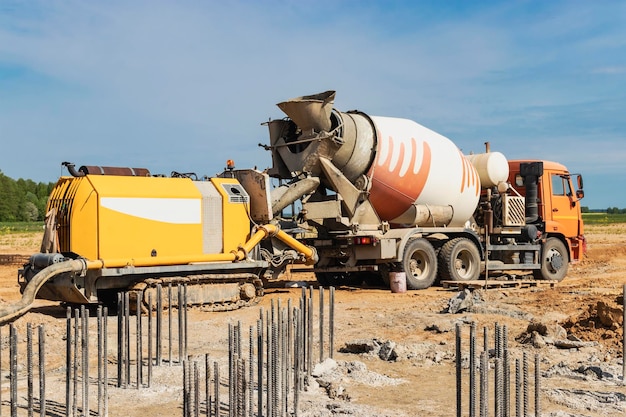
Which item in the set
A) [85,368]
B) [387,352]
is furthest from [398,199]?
[85,368]

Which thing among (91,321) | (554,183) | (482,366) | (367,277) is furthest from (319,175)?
(482,366)

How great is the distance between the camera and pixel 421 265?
55.9 feet

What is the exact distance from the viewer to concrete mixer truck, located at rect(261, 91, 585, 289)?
15406mm

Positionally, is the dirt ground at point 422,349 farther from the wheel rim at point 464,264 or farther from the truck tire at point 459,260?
the wheel rim at point 464,264

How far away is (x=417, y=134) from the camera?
16594mm

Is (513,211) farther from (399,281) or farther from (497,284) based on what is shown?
(399,281)

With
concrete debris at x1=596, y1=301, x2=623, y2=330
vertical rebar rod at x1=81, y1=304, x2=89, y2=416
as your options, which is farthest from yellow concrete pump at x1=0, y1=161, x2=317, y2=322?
concrete debris at x1=596, y1=301, x2=623, y2=330

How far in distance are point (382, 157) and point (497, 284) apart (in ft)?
12.8

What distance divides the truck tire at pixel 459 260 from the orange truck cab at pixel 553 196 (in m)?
2.59

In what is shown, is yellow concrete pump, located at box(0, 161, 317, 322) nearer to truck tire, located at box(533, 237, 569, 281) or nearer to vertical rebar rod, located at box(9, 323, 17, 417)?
vertical rebar rod, located at box(9, 323, 17, 417)

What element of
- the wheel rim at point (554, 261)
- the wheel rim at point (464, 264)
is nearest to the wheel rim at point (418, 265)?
the wheel rim at point (464, 264)

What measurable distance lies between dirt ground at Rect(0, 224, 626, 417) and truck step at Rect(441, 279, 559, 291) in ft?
0.64

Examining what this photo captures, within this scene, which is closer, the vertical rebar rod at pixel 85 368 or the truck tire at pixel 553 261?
the vertical rebar rod at pixel 85 368

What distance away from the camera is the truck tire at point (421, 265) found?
54.1 feet
